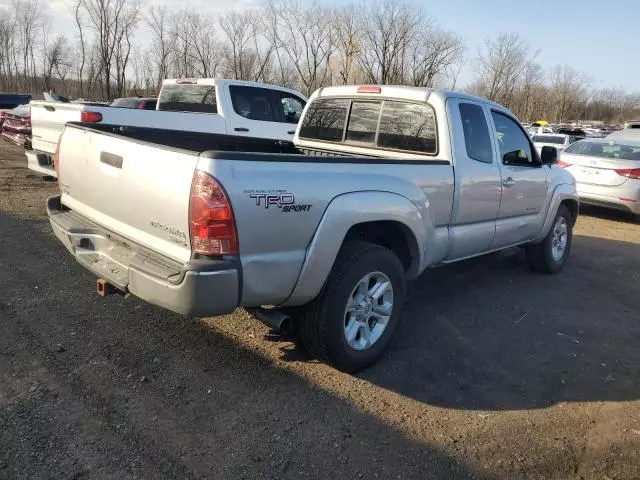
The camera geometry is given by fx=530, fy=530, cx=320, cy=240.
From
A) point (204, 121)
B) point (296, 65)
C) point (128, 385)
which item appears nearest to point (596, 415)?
point (128, 385)

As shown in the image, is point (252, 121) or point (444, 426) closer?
point (444, 426)

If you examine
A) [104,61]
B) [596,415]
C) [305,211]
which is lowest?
[596,415]

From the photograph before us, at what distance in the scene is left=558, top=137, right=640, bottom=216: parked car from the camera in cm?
977

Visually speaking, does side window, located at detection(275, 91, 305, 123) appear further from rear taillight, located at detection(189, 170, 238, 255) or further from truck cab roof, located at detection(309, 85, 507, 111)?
rear taillight, located at detection(189, 170, 238, 255)

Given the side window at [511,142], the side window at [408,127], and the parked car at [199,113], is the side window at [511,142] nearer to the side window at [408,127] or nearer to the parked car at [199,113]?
the side window at [408,127]

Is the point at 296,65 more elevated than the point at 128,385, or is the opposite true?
the point at 296,65

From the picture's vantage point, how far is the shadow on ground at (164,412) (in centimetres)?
262

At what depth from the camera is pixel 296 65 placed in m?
42.7

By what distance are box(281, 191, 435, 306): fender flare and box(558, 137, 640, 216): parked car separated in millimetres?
7913

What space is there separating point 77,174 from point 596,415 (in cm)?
384

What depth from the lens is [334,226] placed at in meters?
3.26

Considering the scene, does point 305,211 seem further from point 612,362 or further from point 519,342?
point 612,362

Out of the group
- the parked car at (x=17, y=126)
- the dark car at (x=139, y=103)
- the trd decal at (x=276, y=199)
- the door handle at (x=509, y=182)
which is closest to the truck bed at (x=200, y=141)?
the trd decal at (x=276, y=199)

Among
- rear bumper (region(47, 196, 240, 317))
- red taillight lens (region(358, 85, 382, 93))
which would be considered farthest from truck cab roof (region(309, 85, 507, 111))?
rear bumper (region(47, 196, 240, 317))
